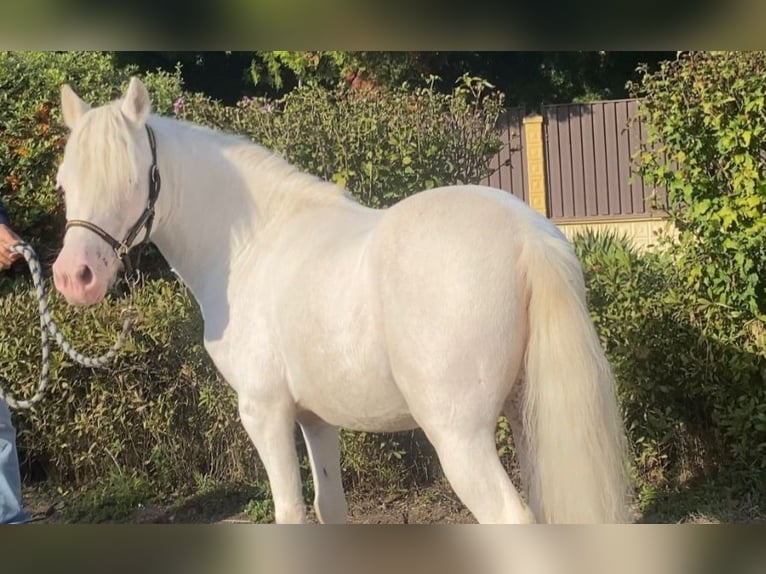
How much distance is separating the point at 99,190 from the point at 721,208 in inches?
111

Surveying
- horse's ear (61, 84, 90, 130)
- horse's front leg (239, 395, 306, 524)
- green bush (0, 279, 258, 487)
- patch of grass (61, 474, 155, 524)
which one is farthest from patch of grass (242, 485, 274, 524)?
horse's ear (61, 84, 90, 130)

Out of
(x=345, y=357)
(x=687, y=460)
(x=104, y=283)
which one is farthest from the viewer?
(x=687, y=460)

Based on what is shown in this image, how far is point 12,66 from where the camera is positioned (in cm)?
557

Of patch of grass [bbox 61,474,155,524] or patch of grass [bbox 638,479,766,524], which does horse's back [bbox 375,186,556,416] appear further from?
patch of grass [bbox 61,474,155,524]

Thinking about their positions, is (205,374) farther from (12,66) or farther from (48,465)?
(12,66)

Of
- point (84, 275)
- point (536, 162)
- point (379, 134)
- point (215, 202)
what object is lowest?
point (84, 275)

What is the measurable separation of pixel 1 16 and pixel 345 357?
2398 millimetres

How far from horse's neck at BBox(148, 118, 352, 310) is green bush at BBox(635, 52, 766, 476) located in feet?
6.19

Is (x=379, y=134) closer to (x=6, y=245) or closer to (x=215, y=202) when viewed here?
(x=215, y=202)

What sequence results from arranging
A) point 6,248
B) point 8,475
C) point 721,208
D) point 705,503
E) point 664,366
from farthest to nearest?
point 664,366 < point 705,503 < point 721,208 < point 8,475 < point 6,248

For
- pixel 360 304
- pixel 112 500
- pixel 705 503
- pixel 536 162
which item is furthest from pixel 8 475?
pixel 705 503

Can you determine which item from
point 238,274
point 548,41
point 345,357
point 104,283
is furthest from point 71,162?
point 548,41

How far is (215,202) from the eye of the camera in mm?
3781

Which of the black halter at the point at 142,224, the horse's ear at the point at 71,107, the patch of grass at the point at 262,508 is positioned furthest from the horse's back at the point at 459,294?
the patch of grass at the point at 262,508
